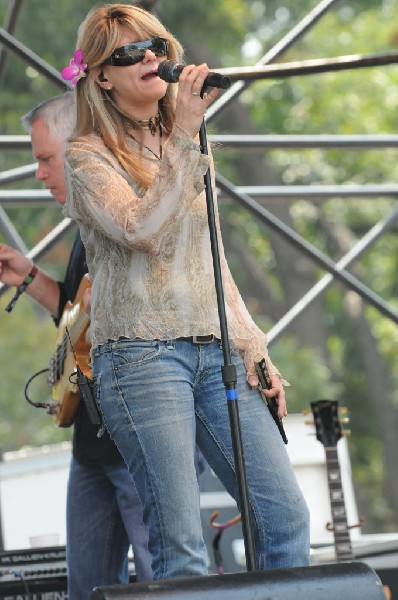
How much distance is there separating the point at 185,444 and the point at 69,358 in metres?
0.96

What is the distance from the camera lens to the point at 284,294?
588 inches

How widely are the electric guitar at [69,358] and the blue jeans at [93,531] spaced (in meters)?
0.19

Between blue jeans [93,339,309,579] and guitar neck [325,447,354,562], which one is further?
guitar neck [325,447,354,562]

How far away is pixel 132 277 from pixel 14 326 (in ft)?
44.0

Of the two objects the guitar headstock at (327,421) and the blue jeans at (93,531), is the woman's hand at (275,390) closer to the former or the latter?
the blue jeans at (93,531)

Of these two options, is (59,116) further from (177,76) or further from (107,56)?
(177,76)

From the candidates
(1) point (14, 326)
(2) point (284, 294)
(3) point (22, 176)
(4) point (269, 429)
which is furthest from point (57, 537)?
(1) point (14, 326)

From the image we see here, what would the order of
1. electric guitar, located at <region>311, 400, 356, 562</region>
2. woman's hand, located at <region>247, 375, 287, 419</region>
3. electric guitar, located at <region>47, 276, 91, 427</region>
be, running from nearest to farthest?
woman's hand, located at <region>247, 375, 287, 419</region>, electric guitar, located at <region>47, 276, 91, 427</region>, electric guitar, located at <region>311, 400, 356, 562</region>

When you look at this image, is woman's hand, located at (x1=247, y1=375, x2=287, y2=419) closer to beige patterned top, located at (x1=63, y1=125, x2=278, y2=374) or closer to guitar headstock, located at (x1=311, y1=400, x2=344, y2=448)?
beige patterned top, located at (x1=63, y1=125, x2=278, y2=374)

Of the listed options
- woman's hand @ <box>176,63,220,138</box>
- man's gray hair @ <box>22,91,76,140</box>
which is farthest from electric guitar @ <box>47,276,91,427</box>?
woman's hand @ <box>176,63,220,138</box>

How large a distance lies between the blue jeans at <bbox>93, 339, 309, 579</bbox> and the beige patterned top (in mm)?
47

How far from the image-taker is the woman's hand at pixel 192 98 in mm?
2646

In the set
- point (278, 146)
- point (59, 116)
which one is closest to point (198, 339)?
point (59, 116)

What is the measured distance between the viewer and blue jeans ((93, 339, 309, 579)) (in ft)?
8.93
